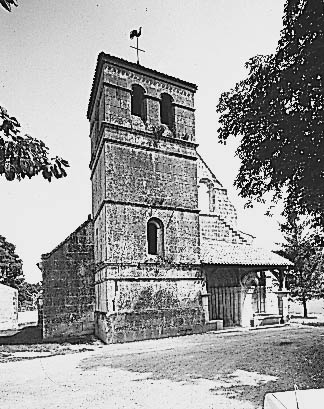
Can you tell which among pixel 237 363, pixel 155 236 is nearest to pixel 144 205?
pixel 155 236

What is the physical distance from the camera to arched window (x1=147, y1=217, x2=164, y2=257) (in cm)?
1827

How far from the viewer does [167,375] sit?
9.98 meters

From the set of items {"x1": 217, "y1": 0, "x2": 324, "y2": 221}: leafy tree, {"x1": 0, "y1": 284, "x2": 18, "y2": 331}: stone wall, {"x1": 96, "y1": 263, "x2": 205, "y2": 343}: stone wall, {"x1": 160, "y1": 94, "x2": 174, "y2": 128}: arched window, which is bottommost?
{"x1": 0, "y1": 284, "x2": 18, "y2": 331}: stone wall

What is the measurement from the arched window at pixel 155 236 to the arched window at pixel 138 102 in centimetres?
436

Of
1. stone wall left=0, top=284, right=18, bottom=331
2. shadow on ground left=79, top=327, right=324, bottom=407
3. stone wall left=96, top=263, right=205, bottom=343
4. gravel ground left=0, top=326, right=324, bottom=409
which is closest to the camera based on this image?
gravel ground left=0, top=326, right=324, bottom=409

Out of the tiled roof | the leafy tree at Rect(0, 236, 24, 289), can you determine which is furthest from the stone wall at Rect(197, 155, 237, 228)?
the leafy tree at Rect(0, 236, 24, 289)

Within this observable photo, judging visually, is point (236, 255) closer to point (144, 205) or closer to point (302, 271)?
point (144, 205)

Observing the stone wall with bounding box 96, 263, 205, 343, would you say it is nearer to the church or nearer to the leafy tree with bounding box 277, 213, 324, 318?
the church

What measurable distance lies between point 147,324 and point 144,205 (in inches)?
181

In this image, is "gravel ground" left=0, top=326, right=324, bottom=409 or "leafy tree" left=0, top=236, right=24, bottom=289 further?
"leafy tree" left=0, top=236, right=24, bottom=289

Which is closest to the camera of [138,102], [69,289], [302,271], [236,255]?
[69,289]

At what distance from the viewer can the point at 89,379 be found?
1006cm

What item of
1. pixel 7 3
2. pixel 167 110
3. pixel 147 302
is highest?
pixel 167 110

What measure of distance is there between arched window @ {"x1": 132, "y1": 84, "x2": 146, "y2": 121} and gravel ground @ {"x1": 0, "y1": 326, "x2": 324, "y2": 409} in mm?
9547
